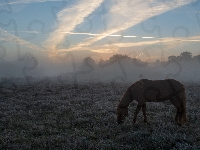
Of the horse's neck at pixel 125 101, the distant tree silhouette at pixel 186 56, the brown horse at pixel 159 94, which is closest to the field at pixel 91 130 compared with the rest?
the brown horse at pixel 159 94

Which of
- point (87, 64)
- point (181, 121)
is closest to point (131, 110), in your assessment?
point (181, 121)

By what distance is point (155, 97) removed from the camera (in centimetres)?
1185

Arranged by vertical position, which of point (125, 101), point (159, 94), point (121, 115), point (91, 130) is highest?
point (159, 94)

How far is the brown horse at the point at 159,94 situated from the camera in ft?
37.8

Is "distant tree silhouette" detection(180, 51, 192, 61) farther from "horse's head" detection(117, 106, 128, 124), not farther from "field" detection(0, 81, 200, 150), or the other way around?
"horse's head" detection(117, 106, 128, 124)

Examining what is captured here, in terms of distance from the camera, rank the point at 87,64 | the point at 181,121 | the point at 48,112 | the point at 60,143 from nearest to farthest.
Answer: the point at 60,143, the point at 181,121, the point at 48,112, the point at 87,64

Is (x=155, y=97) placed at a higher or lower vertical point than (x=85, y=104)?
higher

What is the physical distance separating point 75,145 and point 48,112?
7676 mm

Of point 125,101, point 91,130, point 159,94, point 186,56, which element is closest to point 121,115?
point 125,101

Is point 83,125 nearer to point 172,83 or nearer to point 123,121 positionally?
point 123,121

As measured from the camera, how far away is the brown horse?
454 inches

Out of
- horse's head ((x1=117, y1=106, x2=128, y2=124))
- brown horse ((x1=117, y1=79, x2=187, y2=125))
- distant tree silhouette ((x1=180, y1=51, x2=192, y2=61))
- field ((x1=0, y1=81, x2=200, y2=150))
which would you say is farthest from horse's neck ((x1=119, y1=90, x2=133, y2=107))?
distant tree silhouette ((x1=180, y1=51, x2=192, y2=61))

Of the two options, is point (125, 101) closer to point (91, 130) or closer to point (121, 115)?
point (121, 115)

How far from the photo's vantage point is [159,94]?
11.8m
